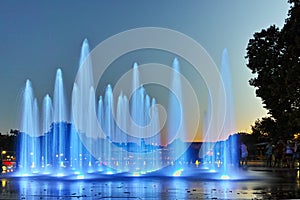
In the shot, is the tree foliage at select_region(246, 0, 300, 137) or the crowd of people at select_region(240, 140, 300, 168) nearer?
the tree foliage at select_region(246, 0, 300, 137)

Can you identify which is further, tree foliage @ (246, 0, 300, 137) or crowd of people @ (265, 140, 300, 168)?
crowd of people @ (265, 140, 300, 168)

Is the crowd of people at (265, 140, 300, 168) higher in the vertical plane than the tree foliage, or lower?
lower

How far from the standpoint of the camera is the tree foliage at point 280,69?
25297mm

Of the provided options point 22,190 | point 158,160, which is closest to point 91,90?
point 158,160

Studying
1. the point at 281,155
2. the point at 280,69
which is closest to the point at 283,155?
the point at 281,155

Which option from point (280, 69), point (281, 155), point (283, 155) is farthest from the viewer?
point (281, 155)

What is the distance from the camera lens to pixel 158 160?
1506 inches

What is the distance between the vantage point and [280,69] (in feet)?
91.0

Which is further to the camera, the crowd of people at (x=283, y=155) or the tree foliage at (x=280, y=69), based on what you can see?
the crowd of people at (x=283, y=155)

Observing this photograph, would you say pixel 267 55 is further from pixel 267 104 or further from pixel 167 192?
pixel 167 192

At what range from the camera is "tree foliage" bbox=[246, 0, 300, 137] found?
25.3m

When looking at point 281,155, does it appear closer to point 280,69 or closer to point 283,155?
point 283,155

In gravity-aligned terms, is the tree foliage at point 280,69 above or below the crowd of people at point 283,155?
above

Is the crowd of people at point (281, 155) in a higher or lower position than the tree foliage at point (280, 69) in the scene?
lower
